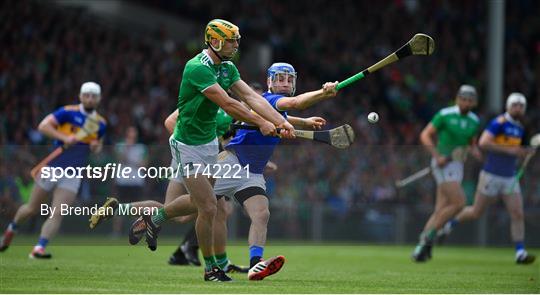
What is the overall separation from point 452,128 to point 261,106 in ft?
25.2

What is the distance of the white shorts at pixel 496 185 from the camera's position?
1850 centimetres

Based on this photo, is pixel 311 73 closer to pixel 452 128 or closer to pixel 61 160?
pixel 452 128

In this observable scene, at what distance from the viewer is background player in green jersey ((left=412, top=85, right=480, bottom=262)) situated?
18109 mm

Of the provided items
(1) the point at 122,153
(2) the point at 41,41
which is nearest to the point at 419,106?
(2) the point at 41,41

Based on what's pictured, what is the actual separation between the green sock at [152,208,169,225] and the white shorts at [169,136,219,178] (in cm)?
85

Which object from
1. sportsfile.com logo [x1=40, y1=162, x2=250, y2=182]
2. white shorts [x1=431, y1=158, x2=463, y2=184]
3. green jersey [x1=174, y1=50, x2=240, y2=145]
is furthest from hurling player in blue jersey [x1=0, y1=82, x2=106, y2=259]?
white shorts [x1=431, y1=158, x2=463, y2=184]

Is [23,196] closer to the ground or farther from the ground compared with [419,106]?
closer to the ground

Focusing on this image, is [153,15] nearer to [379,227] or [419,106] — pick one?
[419,106]

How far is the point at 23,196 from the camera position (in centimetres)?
1881

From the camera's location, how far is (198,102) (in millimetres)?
11547

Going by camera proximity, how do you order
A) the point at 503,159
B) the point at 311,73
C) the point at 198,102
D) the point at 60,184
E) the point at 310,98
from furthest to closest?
the point at 311,73
the point at 503,159
the point at 60,184
the point at 310,98
the point at 198,102

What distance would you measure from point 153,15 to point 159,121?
26.2 ft

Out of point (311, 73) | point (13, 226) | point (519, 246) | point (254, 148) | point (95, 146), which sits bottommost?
point (519, 246)

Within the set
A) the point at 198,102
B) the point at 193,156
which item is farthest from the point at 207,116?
the point at 193,156
